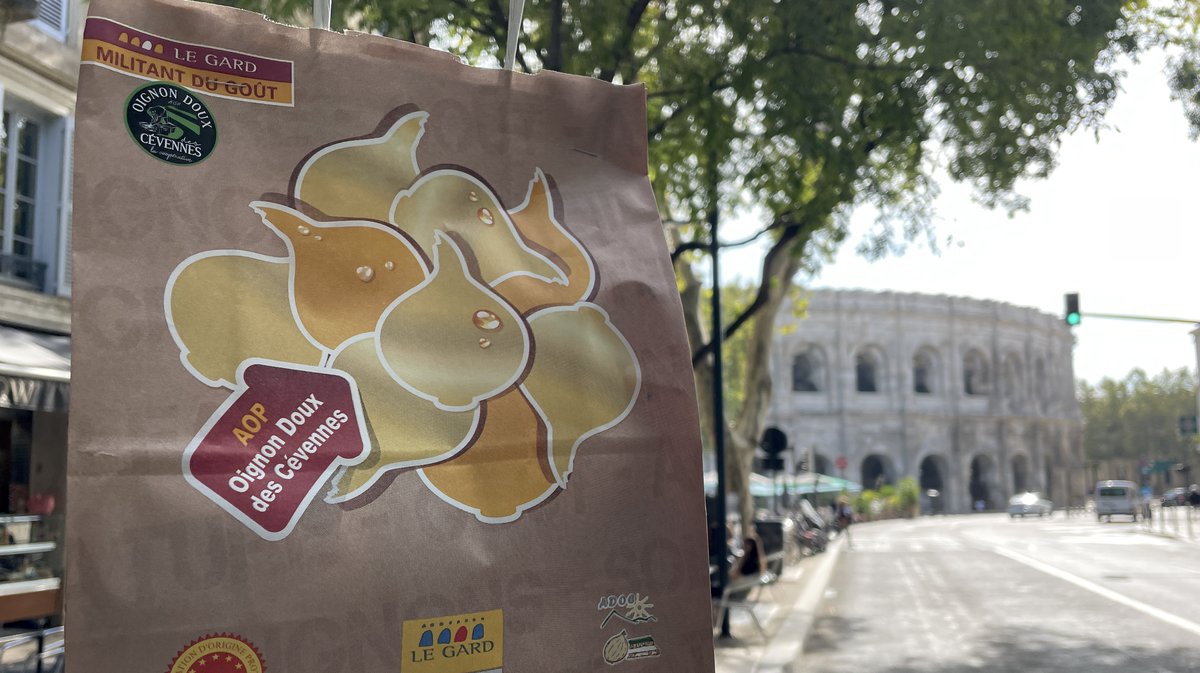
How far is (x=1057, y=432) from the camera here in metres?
74.0

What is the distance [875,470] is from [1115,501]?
Answer: 807 inches

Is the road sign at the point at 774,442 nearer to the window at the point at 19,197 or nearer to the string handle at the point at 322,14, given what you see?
the window at the point at 19,197

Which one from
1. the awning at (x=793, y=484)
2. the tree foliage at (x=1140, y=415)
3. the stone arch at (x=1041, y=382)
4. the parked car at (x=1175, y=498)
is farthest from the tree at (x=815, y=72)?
the tree foliage at (x=1140, y=415)

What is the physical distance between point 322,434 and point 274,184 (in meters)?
0.43

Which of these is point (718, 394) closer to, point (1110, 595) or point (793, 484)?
point (1110, 595)

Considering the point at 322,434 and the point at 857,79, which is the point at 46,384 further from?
the point at 322,434

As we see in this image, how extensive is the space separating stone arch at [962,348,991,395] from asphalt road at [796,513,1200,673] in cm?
4576

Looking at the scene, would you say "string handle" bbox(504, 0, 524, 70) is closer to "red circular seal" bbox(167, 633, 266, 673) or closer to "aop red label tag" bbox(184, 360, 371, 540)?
"aop red label tag" bbox(184, 360, 371, 540)

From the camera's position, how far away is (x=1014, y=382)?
71000 millimetres

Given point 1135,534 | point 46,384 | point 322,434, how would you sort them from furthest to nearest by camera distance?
point 1135,534 → point 46,384 → point 322,434

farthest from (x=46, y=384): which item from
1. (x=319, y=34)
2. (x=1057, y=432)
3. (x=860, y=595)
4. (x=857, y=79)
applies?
(x=1057, y=432)

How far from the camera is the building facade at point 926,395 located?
213 ft

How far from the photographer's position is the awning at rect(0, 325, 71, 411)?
28.1ft

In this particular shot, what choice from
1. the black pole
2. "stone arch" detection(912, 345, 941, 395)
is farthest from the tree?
"stone arch" detection(912, 345, 941, 395)
